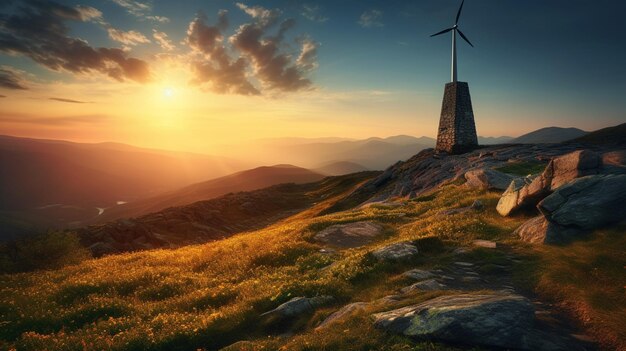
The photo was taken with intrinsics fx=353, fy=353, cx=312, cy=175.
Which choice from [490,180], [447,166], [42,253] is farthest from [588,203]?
[42,253]

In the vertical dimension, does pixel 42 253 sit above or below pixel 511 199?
below

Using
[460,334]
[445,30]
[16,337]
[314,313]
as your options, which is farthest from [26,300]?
[445,30]

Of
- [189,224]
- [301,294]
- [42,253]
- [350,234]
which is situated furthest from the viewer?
[189,224]

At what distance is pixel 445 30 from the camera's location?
2346 inches

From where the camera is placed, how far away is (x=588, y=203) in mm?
15359

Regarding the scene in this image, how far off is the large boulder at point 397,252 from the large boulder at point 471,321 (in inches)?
245

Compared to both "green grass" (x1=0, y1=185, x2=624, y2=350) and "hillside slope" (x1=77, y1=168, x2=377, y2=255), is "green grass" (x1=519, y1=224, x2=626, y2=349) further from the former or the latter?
"hillside slope" (x1=77, y1=168, x2=377, y2=255)

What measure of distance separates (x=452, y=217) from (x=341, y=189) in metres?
72.2

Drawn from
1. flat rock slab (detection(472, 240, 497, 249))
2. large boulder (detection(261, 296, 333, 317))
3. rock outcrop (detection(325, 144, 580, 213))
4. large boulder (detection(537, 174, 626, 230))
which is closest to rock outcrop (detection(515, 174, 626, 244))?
large boulder (detection(537, 174, 626, 230))

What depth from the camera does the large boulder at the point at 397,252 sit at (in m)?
15.6

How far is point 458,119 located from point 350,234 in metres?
40.2

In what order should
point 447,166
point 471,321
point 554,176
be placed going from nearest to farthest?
1. point 471,321
2. point 554,176
3. point 447,166

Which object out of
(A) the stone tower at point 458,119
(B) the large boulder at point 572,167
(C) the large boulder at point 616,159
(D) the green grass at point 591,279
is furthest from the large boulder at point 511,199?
(A) the stone tower at point 458,119

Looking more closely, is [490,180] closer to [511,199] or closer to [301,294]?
[511,199]
